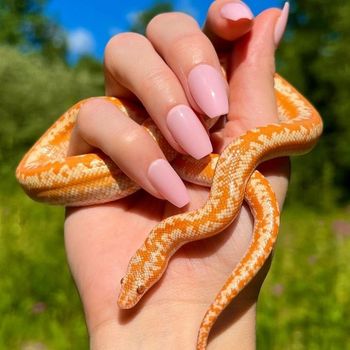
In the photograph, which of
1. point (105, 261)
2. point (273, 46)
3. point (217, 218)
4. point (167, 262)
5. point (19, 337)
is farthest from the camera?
point (19, 337)

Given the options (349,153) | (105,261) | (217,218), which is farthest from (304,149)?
(349,153)

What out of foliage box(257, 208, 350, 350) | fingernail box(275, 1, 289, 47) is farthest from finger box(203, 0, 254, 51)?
foliage box(257, 208, 350, 350)

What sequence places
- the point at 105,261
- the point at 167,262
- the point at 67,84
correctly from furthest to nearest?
the point at 67,84, the point at 105,261, the point at 167,262

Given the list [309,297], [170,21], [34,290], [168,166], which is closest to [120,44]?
[170,21]

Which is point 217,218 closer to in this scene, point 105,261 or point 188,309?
point 188,309

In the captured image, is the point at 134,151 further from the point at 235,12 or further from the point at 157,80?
the point at 235,12

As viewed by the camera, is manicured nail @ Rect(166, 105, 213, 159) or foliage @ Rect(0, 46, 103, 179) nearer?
manicured nail @ Rect(166, 105, 213, 159)

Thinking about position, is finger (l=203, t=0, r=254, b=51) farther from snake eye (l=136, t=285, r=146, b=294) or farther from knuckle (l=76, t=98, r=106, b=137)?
snake eye (l=136, t=285, r=146, b=294)

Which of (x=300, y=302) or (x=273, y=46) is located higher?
(x=273, y=46)

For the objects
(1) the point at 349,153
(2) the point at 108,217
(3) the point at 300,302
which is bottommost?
(1) the point at 349,153
